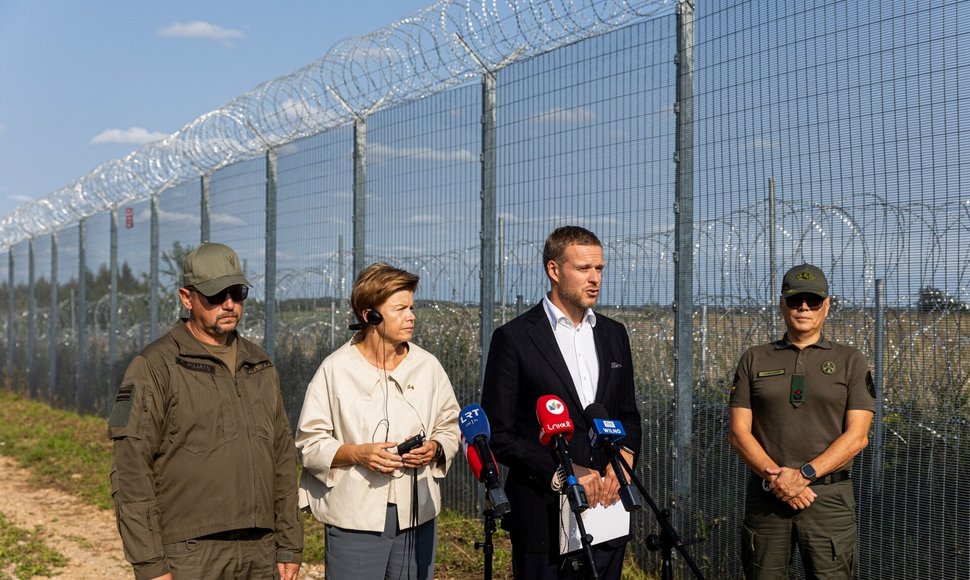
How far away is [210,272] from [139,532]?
101cm

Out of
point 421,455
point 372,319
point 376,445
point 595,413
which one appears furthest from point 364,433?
point 595,413

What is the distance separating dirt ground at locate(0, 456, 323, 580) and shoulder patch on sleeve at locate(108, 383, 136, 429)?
4.08m

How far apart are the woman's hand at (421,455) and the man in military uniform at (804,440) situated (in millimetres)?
1477

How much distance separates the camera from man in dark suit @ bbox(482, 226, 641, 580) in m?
4.43

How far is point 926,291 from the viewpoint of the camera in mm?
5320

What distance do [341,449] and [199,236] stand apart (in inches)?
403

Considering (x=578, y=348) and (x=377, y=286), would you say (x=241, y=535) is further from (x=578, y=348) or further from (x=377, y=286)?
(x=578, y=348)

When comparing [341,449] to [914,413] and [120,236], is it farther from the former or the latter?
[120,236]

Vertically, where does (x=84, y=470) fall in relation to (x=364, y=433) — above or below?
below

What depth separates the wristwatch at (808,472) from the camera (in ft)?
15.4

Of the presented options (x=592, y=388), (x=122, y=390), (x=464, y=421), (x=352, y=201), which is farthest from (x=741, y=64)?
(x=352, y=201)

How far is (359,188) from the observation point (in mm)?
10070

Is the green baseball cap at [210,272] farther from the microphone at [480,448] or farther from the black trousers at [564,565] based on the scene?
the black trousers at [564,565]

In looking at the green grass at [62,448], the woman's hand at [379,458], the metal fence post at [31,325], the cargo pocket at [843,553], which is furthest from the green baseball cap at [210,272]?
the metal fence post at [31,325]
